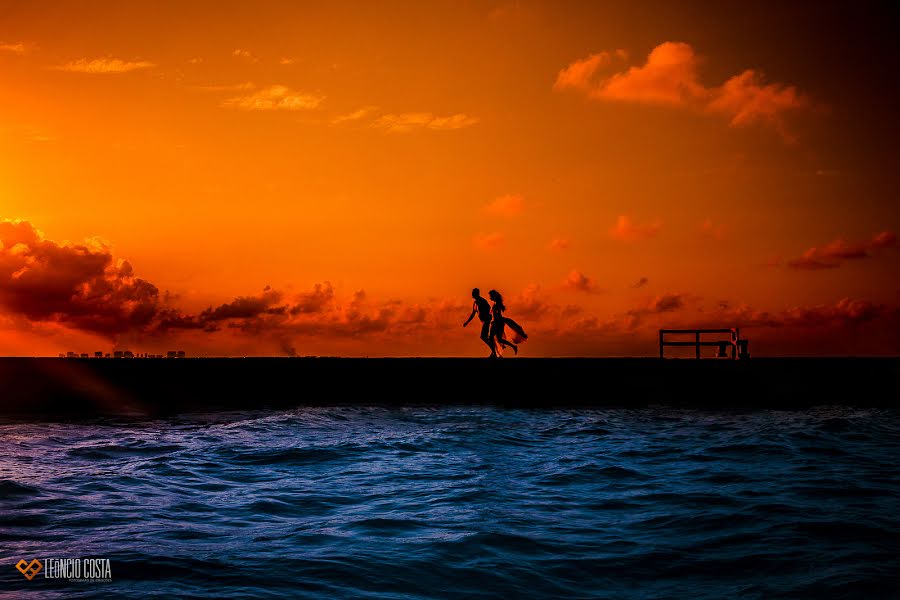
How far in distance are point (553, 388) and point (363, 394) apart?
5.55 metres

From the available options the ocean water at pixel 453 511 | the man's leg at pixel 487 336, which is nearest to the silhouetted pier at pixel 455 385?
the man's leg at pixel 487 336

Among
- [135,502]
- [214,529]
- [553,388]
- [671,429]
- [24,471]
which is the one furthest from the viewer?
[553,388]

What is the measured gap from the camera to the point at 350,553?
663cm

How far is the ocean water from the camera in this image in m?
5.97

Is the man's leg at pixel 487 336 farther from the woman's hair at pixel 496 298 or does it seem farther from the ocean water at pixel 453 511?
the ocean water at pixel 453 511

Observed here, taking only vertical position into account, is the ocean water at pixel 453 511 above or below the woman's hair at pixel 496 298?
below

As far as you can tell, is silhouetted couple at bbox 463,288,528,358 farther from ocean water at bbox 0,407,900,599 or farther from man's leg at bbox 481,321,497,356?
ocean water at bbox 0,407,900,599

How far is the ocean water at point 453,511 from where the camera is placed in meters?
5.97

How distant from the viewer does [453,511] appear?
8352mm

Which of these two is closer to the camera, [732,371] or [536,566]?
[536,566]

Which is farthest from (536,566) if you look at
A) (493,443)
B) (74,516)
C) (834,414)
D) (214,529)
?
(834,414)

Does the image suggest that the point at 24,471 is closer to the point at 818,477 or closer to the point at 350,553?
the point at 350,553

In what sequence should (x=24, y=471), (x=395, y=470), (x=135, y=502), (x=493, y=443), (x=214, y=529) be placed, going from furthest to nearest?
(x=493, y=443)
(x=395, y=470)
(x=24, y=471)
(x=135, y=502)
(x=214, y=529)

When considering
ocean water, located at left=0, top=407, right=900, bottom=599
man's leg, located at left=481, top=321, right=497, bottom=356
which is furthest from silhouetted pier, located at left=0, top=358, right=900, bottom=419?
ocean water, located at left=0, top=407, right=900, bottom=599
